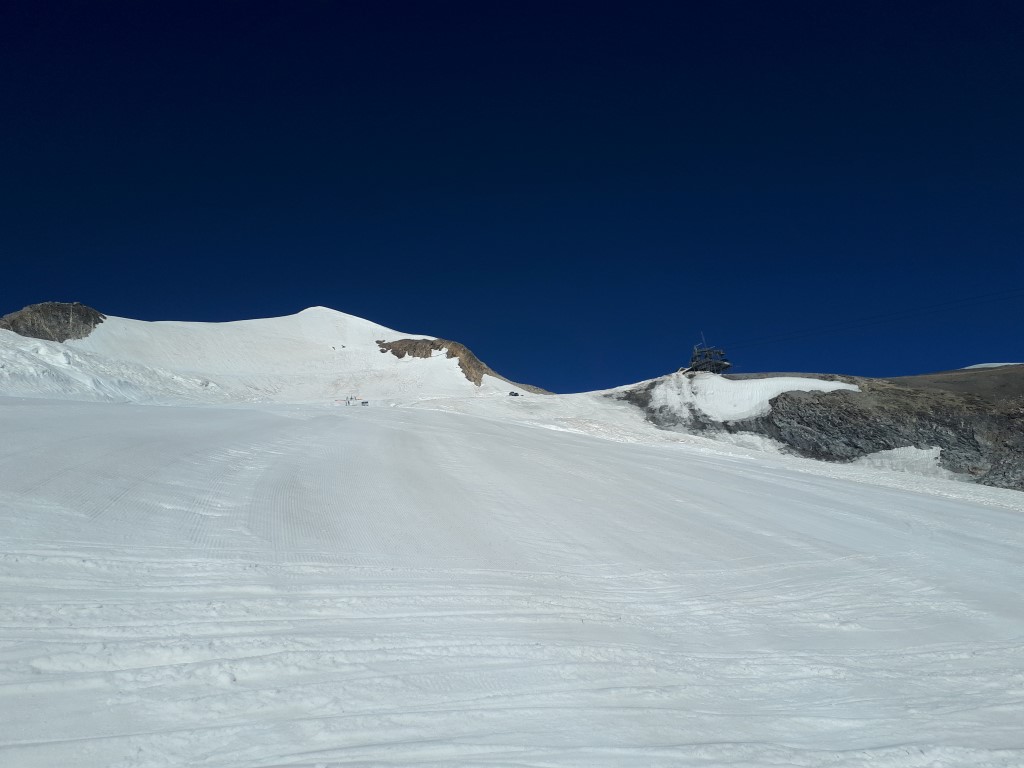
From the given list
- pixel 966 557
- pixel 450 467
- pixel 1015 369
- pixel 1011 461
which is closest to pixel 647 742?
pixel 966 557

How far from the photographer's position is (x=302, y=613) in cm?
427

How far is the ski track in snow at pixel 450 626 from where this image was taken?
304 cm

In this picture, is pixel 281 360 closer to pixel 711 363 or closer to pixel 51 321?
pixel 51 321

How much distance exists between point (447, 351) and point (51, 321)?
32090 mm

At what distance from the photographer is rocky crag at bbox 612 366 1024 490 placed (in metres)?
26.5

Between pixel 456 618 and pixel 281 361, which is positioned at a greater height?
pixel 281 361

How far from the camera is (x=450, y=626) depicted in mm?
4371

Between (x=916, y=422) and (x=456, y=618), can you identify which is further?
(x=916, y=422)

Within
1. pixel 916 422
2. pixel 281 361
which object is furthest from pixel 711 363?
pixel 281 361

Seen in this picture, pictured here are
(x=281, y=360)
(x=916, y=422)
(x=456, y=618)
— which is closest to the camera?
(x=456, y=618)

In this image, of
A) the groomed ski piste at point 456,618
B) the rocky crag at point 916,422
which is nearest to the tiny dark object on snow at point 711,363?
the rocky crag at point 916,422

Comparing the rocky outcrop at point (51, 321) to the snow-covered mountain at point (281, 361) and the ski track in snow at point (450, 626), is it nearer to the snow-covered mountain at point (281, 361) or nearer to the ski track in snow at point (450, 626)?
the snow-covered mountain at point (281, 361)

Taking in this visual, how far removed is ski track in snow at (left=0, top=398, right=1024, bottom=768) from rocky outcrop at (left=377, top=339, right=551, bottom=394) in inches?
2044

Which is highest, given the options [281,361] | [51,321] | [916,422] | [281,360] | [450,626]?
[51,321]
